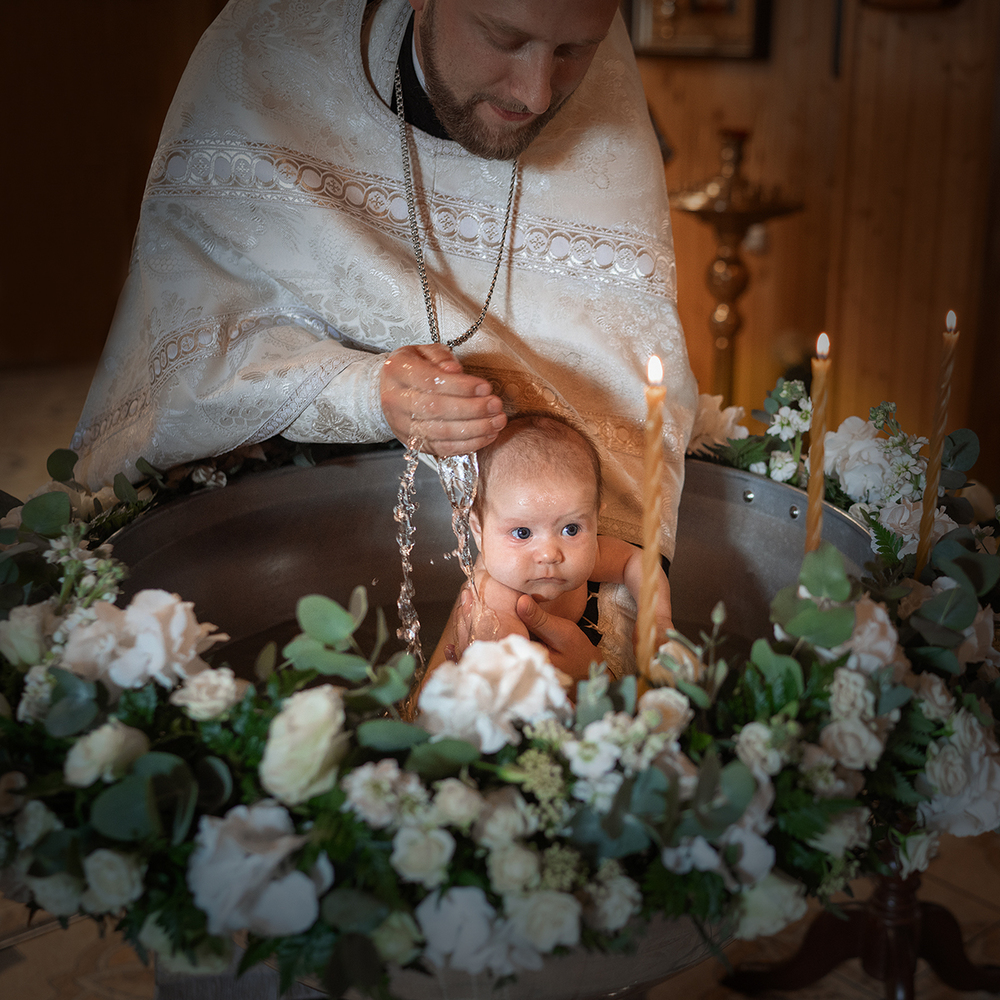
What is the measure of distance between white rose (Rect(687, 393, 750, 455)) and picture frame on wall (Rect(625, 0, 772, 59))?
255 cm

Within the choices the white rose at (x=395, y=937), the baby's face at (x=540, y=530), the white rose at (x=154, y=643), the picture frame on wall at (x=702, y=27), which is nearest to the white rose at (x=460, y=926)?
the white rose at (x=395, y=937)

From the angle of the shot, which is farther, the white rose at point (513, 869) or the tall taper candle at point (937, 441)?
the tall taper candle at point (937, 441)

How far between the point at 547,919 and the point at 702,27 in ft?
11.8

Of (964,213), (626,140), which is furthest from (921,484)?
(964,213)

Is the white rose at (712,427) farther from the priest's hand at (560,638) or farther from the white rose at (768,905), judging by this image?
the white rose at (768,905)

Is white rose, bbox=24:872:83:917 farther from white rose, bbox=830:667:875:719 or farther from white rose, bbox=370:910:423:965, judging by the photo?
white rose, bbox=830:667:875:719

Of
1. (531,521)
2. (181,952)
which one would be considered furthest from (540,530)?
(181,952)

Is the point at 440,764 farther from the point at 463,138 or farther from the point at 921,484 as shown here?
the point at 463,138

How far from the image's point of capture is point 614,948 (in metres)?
0.69

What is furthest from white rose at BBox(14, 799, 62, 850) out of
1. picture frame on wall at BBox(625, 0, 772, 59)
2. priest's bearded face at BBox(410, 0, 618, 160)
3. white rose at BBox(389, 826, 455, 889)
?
picture frame on wall at BBox(625, 0, 772, 59)

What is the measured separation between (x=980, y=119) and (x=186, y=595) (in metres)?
2.76

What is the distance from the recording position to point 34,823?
703 millimetres

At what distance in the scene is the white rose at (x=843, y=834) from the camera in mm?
717

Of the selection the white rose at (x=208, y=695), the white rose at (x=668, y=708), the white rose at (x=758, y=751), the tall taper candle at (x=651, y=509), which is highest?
the tall taper candle at (x=651, y=509)
